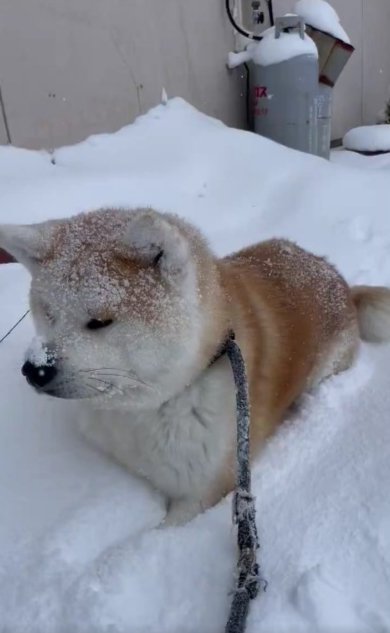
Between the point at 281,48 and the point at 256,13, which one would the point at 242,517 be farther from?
the point at 256,13

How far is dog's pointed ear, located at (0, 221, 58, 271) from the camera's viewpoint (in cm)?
146

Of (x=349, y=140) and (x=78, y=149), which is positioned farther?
(x=349, y=140)

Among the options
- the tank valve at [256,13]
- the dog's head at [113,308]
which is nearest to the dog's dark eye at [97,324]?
the dog's head at [113,308]

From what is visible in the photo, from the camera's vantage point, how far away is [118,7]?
451 centimetres

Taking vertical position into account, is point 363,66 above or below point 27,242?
below

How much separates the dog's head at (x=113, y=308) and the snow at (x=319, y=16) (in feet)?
17.6

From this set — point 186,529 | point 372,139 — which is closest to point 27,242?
point 186,529

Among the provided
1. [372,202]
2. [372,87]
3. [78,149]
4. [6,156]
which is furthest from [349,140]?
[6,156]

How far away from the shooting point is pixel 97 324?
1.35 m

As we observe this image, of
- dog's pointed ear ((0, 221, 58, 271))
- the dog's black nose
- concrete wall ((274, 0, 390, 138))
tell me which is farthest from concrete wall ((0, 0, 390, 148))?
the dog's black nose

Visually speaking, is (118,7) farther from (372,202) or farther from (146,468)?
(146,468)

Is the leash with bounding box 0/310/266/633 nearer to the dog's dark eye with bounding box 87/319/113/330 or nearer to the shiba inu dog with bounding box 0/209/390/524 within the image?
the shiba inu dog with bounding box 0/209/390/524

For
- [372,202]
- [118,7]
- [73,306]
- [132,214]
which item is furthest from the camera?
[118,7]

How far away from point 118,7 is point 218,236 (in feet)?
7.56
